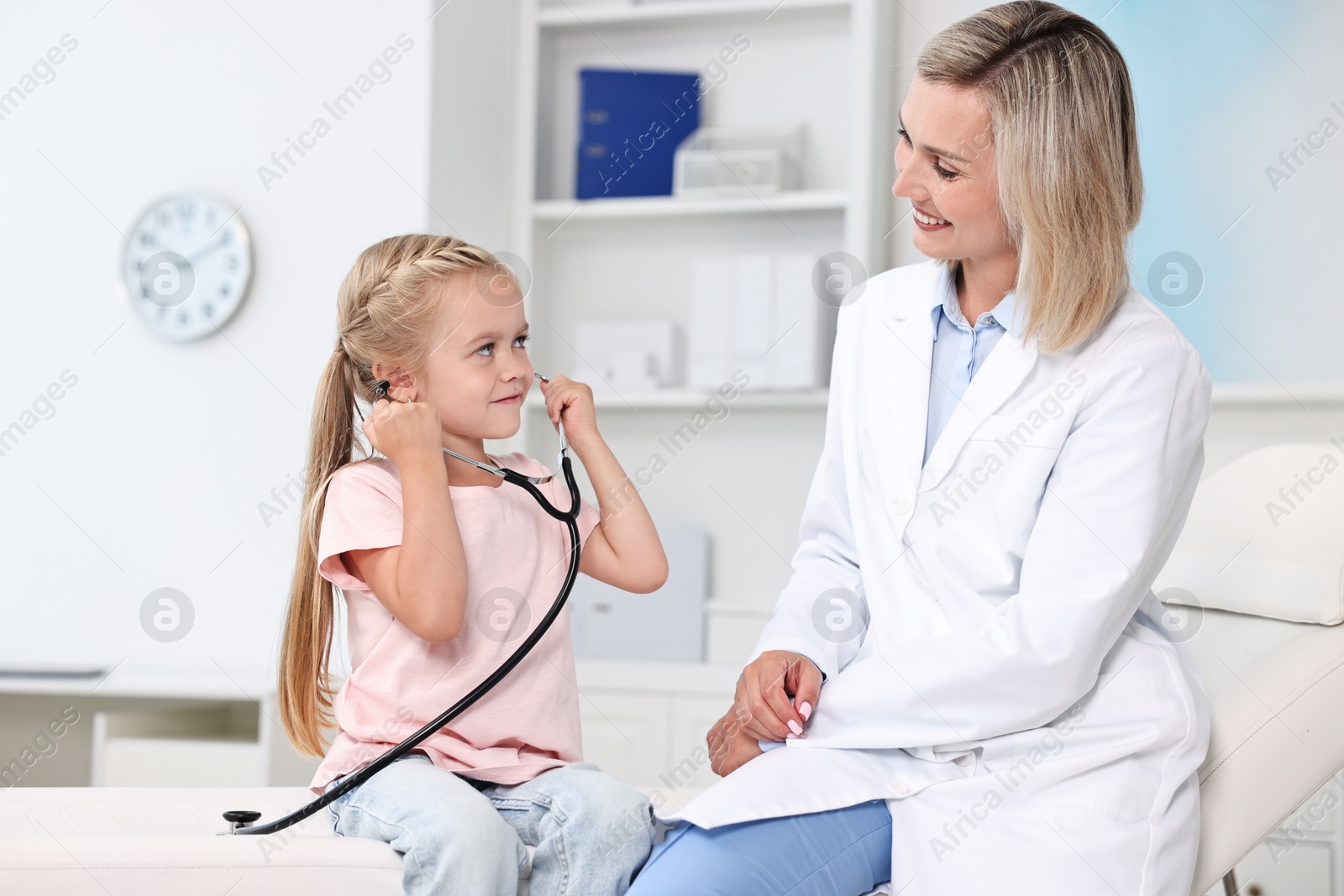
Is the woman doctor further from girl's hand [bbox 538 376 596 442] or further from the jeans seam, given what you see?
girl's hand [bbox 538 376 596 442]

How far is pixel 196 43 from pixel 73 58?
354 mm

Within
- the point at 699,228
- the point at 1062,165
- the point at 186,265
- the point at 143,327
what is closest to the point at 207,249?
the point at 186,265

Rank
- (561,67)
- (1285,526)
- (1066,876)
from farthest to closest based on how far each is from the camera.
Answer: (561,67) → (1285,526) → (1066,876)

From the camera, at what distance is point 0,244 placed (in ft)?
9.66

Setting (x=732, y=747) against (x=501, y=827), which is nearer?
(x=501, y=827)

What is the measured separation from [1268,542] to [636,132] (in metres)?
1.99

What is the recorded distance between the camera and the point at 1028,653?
1123mm

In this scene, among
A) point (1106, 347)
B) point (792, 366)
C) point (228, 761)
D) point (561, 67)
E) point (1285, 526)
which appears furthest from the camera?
point (561, 67)

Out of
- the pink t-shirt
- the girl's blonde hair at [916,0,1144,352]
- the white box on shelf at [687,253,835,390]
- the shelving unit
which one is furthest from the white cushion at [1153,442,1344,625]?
the shelving unit

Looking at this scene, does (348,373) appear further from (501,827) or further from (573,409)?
(501,827)

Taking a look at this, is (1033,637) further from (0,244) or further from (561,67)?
(0,244)

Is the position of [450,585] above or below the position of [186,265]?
below

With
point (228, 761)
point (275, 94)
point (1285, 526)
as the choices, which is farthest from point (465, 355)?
point (275, 94)

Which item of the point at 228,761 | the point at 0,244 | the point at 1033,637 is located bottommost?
the point at 228,761
